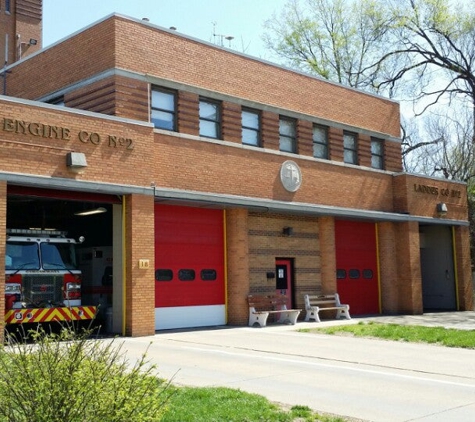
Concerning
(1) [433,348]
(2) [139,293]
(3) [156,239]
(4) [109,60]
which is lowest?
(1) [433,348]

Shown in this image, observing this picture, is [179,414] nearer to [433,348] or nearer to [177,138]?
[433,348]

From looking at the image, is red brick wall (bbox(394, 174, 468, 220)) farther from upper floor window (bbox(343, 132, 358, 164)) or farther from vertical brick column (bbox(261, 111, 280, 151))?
vertical brick column (bbox(261, 111, 280, 151))

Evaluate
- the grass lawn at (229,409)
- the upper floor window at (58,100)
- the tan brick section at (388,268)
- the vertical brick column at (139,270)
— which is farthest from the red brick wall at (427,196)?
the grass lawn at (229,409)

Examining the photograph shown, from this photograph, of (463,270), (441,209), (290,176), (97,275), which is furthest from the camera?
(463,270)

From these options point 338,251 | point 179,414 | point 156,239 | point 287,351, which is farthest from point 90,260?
point 179,414

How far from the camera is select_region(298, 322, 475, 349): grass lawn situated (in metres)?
15.1

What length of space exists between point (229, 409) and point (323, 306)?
1525 cm

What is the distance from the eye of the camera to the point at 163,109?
18391mm

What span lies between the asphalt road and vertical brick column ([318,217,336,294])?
5.89m

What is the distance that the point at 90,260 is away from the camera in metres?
19.1

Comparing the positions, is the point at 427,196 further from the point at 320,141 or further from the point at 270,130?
the point at 270,130

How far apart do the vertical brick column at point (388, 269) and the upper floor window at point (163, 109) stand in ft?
35.1

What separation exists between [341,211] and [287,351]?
9.98 m

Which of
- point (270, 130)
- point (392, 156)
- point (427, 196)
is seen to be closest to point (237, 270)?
point (270, 130)
